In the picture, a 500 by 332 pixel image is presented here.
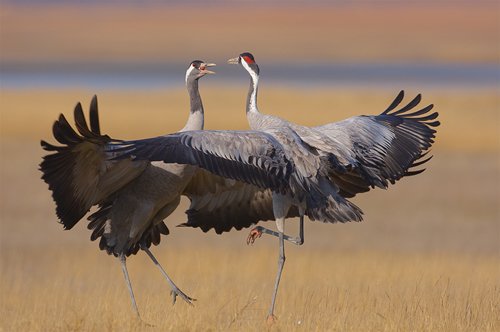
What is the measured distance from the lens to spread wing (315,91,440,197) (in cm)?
912

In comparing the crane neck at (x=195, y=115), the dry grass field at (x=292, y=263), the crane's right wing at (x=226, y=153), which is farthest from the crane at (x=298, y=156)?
the dry grass field at (x=292, y=263)

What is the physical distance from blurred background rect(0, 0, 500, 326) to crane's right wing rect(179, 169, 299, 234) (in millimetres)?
2842

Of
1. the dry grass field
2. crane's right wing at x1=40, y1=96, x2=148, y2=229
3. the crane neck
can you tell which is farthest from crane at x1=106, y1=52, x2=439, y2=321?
the dry grass field

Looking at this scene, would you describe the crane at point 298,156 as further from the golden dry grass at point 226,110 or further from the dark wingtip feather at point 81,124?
the golden dry grass at point 226,110

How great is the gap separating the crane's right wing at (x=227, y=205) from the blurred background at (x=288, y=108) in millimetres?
2842

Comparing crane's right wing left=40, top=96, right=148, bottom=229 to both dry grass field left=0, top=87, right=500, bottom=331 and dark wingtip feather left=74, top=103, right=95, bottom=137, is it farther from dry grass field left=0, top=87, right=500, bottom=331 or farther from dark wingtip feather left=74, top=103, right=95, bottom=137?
dry grass field left=0, top=87, right=500, bottom=331

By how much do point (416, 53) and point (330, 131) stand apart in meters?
70.8

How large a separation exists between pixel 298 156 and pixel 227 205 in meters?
1.27

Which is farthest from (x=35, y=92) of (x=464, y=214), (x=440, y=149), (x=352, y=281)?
(x=352, y=281)

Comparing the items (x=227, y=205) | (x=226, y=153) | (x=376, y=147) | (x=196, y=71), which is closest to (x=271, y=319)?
(x=226, y=153)

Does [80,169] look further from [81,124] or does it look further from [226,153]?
[226,153]

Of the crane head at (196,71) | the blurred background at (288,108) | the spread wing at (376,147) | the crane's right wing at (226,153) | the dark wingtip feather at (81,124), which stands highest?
the crane head at (196,71)

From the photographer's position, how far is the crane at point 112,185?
7.95 meters

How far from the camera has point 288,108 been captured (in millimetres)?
28297
